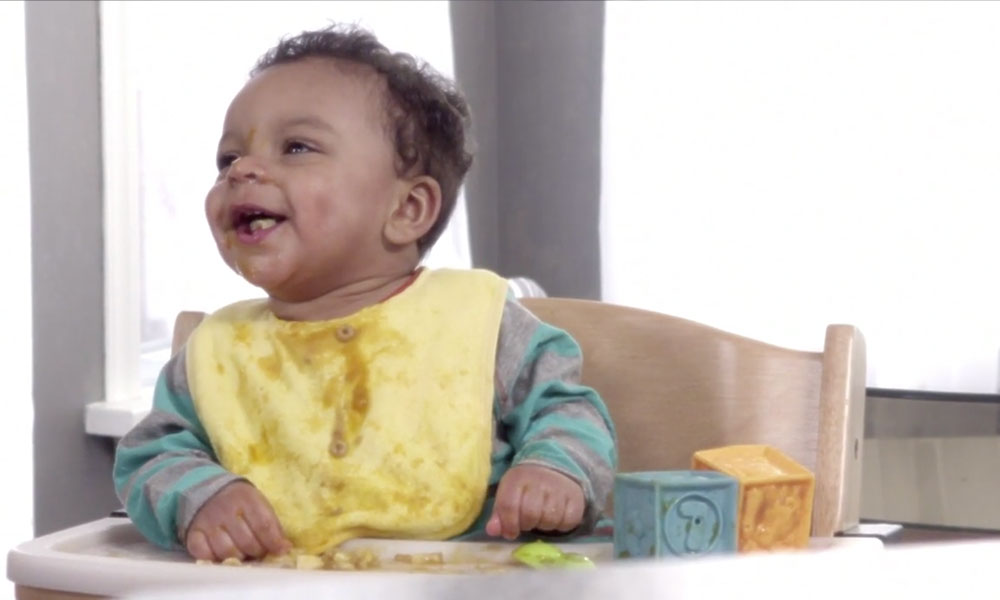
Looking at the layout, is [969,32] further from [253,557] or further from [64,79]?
[253,557]

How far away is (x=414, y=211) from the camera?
1061 mm

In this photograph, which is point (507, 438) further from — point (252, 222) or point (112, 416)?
point (112, 416)

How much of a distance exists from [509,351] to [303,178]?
182 mm

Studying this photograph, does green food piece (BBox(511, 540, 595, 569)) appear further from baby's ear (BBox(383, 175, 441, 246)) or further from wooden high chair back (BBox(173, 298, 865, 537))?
baby's ear (BBox(383, 175, 441, 246))

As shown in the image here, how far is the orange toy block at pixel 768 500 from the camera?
0.73 metres

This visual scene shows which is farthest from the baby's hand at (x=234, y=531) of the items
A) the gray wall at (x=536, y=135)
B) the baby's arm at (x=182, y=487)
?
the gray wall at (x=536, y=135)

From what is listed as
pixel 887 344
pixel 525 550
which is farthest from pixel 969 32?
pixel 525 550

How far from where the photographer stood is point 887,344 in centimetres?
210

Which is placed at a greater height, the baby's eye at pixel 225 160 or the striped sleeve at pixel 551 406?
the baby's eye at pixel 225 160

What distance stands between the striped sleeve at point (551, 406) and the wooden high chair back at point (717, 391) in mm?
65

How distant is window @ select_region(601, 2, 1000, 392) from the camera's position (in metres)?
2.02

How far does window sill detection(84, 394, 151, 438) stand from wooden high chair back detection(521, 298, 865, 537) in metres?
1.02

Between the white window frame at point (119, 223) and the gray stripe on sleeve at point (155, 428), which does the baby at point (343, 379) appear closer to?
the gray stripe on sleeve at point (155, 428)

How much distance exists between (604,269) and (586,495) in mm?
1584
